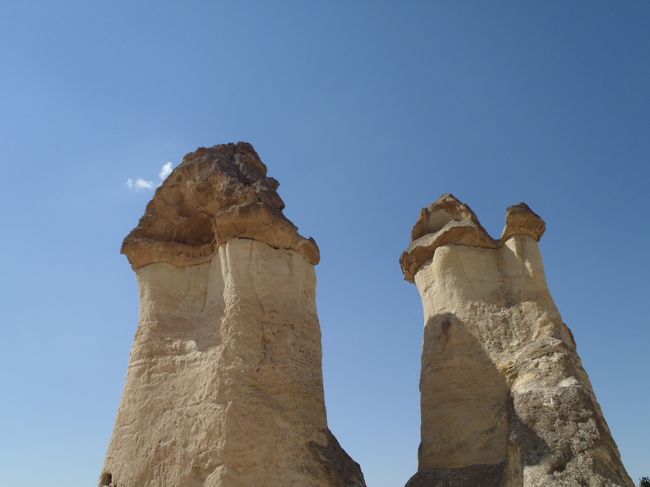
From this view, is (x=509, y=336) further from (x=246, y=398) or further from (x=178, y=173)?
(x=178, y=173)

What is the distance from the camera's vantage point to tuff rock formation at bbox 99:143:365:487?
9562 mm

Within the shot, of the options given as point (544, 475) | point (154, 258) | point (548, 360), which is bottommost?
point (544, 475)

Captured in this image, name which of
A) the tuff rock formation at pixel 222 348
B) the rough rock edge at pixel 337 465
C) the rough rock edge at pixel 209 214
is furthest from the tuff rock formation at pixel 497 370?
the rough rock edge at pixel 209 214

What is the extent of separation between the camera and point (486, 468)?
1059 cm

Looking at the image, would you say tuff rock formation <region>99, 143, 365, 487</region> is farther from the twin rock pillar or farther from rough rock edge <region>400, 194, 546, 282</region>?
rough rock edge <region>400, 194, 546, 282</region>

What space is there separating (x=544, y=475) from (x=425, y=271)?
576cm

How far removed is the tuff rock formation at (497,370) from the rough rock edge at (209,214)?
306 centimetres

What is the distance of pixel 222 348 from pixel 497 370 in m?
5.13

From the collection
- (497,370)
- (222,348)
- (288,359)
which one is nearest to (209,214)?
(222,348)

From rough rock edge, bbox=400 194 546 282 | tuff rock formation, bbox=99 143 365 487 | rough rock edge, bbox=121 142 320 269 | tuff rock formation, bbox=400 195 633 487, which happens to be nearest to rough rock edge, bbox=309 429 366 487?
tuff rock formation, bbox=99 143 365 487

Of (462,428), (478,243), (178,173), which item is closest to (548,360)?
(462,428)

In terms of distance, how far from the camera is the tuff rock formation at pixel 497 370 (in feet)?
30.5

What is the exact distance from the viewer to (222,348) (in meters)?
10.4

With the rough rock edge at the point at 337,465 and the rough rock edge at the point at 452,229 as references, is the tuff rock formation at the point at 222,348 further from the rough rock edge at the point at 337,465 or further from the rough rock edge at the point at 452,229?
the rough rock edge at the point at 452,229
